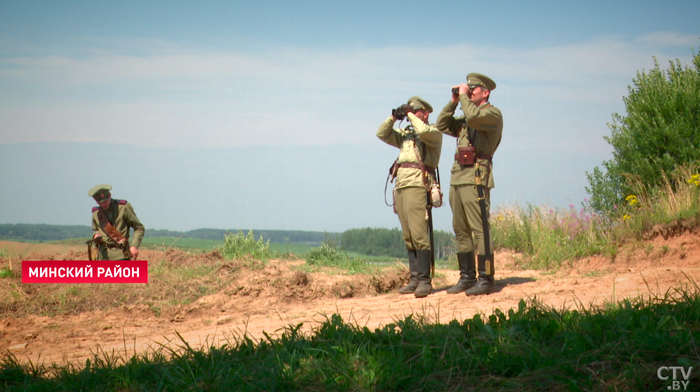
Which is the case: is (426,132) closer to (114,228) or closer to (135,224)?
(135,224)

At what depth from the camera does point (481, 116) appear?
674 centimetres

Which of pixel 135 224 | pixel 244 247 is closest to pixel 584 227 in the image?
pixel 244 247

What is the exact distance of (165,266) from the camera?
1039 centimetres

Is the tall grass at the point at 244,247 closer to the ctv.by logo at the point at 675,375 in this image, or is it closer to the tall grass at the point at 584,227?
the tall grass at the point at 584,227

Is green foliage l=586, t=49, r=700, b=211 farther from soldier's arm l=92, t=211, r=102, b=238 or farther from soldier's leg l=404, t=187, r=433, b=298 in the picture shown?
soldier's arm l=92, t=211, r=102, b=238

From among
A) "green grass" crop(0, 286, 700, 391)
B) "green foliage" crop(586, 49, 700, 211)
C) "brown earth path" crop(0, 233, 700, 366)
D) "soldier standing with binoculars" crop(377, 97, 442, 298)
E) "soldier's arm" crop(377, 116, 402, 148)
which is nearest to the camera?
"green grass" crop(0, 286, 700, 391)

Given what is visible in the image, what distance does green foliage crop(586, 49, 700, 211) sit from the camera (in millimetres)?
16531

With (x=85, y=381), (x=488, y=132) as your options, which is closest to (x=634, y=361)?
(x=85, y=381)

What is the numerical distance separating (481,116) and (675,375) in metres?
4.13

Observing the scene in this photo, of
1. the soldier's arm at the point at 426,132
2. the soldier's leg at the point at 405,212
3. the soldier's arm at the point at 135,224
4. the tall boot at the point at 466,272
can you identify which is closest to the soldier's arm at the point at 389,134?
the soldier's arm at the point at 426,132

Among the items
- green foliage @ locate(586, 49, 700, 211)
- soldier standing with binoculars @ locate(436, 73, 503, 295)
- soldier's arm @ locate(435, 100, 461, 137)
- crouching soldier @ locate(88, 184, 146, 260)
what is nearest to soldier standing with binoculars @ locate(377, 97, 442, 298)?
soldier's arm @ locate(435, 100, 461, 137)

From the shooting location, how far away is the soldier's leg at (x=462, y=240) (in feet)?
23.7

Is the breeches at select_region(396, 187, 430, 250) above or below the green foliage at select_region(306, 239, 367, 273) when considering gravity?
above

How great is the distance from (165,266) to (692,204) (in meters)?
10.2
